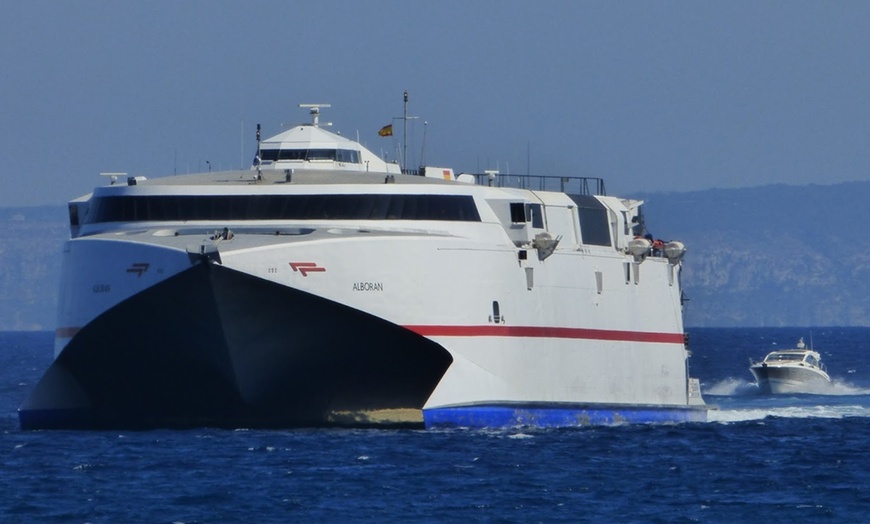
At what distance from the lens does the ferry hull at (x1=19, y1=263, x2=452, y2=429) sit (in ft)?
128

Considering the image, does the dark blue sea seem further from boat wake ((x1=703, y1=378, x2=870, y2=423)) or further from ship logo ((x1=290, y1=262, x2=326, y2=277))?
boat wake ((x1=703, y1=378, x2=870, y2=423))

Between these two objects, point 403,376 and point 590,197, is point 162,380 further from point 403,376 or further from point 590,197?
point 590,197

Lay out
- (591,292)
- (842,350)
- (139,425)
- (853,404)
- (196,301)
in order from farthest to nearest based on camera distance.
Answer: (842,350), (853,404), (591,292), (139,425), (196,301)

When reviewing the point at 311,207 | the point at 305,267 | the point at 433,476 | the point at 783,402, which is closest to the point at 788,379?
the point at 783,402

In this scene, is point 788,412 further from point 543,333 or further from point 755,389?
point 755,389

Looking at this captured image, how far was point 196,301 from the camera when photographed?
38.9m

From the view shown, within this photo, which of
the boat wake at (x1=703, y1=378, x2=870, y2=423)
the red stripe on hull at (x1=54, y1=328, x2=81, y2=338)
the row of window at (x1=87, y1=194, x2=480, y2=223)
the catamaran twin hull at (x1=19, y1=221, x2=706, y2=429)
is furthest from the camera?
the boat wake at (x1=703, y1=378, x2=870, y2=423)

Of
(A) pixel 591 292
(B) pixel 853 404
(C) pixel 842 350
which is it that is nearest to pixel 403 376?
(A) pixel 591 292

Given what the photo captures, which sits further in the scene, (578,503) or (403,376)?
(403,376)

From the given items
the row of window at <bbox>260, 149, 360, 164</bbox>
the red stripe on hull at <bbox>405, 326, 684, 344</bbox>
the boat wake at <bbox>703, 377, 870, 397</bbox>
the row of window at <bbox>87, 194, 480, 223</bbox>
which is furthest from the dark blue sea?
the boat wake at <bbox>703, 377, 870, 397</bbox>

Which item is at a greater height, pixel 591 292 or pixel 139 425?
pixel 591 292

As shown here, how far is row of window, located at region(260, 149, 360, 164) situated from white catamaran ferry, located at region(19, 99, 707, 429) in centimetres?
91

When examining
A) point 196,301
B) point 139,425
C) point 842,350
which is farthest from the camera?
point 842,350

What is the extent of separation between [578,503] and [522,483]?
234 centimetres
